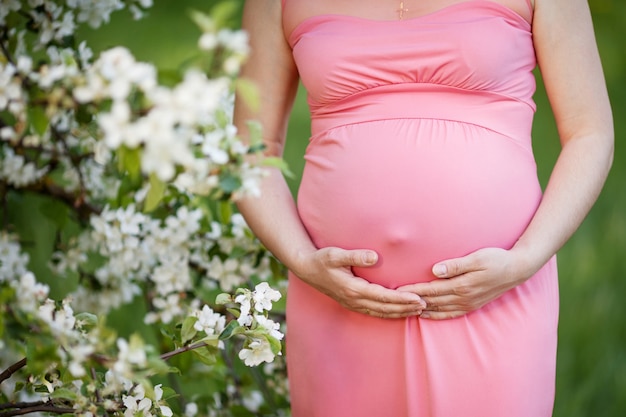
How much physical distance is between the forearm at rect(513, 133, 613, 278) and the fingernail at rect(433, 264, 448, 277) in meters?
0.15

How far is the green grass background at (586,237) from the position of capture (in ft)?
10.6

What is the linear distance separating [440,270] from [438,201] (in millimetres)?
145

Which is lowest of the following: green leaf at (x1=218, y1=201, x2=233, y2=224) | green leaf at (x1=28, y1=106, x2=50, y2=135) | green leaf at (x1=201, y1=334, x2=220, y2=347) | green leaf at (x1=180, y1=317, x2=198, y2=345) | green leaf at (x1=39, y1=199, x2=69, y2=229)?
green leaf at (x1=39, y1=199, x2=69, y2=229)

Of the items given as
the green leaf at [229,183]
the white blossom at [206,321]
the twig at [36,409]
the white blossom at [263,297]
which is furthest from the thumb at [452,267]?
the twig at [36,409]

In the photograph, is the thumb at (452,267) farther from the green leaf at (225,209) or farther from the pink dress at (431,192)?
the green leaf at (225,209)

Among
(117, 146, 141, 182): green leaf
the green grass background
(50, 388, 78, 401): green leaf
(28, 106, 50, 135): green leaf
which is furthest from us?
the green grass background

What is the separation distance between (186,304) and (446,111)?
1.06 meters

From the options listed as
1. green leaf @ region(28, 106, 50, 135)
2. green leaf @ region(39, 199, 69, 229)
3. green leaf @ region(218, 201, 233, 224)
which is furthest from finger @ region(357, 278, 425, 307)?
green leaf @ region(39, 199, 69, 229)

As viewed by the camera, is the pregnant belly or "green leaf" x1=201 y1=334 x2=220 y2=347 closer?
"green leaf" x1=201 y1=334 x2=220 y2=347

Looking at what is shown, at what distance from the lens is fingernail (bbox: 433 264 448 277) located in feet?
5.54

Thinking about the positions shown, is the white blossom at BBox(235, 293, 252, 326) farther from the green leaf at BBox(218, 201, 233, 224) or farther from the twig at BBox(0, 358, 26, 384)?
the twig at BBox(0, 358, 26, 384)

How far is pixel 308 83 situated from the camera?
1886 millimetres

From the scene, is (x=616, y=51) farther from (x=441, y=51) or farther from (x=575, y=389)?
(x=441, y=51)

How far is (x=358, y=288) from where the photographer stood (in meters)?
1.72
